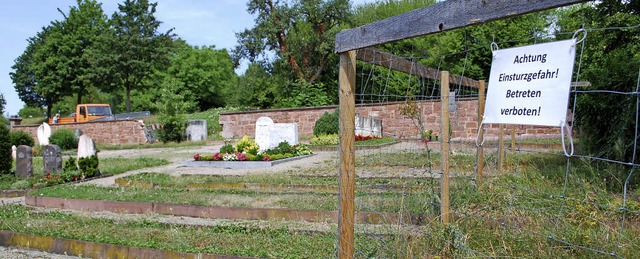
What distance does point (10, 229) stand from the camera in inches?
253

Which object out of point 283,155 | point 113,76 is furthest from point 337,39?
point 113,76

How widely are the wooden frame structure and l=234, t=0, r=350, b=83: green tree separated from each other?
29363 millimetres

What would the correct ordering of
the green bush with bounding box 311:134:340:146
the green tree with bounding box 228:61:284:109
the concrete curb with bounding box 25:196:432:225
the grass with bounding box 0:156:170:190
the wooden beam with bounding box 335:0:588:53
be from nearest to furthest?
the wooden beam with bounding box 335:0:588:53
the concrete curb with bounding box 25:196:432:225
the grass with bounding box 0:156:170:190
the green bush with bounding box 311:134:340:146
the green tree with bounding box 228:61:284:109

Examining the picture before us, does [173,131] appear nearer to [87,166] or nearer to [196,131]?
[196,131]

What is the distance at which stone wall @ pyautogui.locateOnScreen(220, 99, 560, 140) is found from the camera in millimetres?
17797

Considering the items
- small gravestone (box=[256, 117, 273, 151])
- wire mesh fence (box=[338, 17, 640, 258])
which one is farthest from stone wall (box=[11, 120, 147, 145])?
wire mesh fence (box=[338, 17, 640, 258])

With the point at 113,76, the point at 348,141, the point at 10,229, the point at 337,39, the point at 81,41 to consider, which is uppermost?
the point at 81,41

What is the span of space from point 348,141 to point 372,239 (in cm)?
115

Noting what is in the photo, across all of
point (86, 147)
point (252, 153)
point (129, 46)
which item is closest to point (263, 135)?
point (252, 153)

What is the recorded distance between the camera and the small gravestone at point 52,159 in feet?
40.7

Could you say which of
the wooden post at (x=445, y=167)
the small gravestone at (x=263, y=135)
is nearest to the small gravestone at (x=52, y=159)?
the small gravestone at (x=263, y=135)

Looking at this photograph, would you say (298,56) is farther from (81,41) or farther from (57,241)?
(57,241)

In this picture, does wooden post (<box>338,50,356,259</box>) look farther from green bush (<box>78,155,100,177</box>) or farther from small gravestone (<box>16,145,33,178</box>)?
small gravestone (<box>16,145,33,178</box>)

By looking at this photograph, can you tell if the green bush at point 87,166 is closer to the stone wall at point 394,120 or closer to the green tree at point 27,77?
the stone wall at point 394,120
